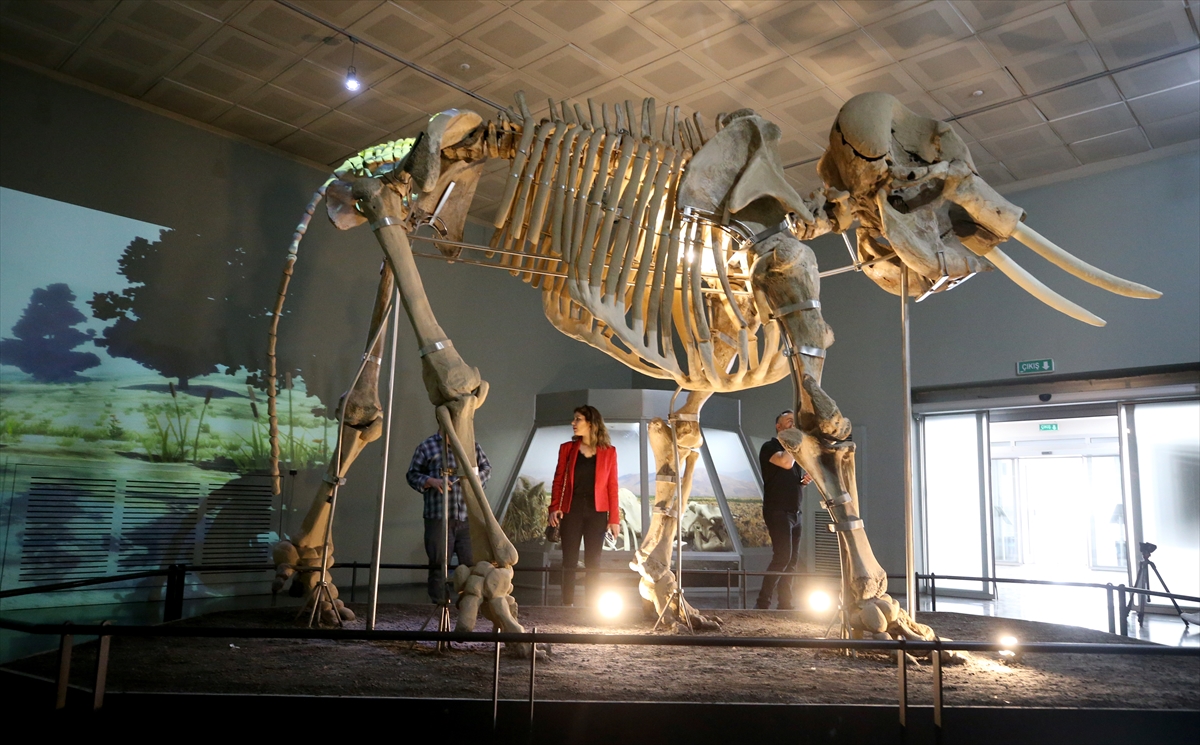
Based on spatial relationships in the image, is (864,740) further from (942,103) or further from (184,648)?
(942,103)

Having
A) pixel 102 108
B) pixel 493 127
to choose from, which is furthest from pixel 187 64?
pixel 493 127

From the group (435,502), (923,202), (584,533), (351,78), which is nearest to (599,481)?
(584,533)

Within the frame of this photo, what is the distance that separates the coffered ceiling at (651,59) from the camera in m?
7.18

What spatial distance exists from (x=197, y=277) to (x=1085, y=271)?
828cm

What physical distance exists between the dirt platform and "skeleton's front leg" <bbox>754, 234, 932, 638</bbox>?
0.95 feet

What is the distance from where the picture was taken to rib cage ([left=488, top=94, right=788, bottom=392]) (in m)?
4.58

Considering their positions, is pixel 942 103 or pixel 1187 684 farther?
pixel 942 103

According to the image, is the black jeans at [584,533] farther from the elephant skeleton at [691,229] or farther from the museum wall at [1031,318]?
the museum wall at [1031,318]

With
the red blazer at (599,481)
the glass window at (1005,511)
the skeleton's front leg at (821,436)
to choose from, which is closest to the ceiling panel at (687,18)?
the skeleton's front leg at (821,436)

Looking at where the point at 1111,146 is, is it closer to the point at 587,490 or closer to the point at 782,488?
the point at 782,488

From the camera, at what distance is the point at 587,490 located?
697 centimetres

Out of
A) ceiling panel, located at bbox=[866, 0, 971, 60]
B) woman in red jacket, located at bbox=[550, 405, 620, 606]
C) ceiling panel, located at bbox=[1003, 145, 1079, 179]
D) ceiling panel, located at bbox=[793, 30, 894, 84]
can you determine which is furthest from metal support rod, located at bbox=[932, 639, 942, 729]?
ceiling panel, located at bbox=[1003, 145, 1079, 179]

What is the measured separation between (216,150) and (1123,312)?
10383 millimetres

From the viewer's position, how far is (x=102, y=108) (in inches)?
328
